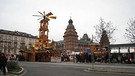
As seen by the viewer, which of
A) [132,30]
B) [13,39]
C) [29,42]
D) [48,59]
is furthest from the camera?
[29,42]

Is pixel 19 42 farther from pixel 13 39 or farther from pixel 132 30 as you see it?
pixel 132 30

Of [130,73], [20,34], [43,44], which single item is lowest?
[130,73]

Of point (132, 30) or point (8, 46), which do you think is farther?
point (8, 46)

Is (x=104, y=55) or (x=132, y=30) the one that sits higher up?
(x=132, y=30)

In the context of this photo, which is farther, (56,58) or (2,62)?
(56,58)

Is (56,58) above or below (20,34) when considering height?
below

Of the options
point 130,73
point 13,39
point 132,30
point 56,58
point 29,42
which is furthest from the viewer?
point 29,42

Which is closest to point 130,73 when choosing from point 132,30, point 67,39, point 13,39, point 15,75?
point 15,75

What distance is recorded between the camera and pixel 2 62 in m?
18.5

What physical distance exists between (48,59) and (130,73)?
137ft

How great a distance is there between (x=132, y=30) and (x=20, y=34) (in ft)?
330

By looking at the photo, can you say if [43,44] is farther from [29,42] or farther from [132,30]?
[29,42]

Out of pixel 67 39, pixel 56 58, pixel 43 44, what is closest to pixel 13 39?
pixel 67 39

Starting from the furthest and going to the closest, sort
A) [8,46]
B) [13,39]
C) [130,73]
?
[13,39]
[8,46]
[130,73]
